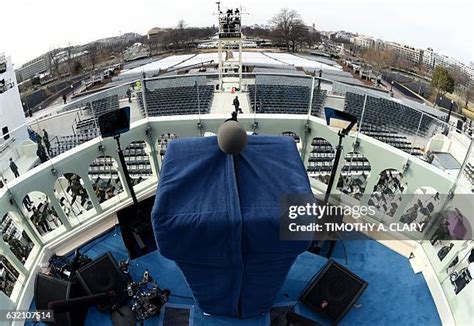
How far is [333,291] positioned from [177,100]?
726 inches

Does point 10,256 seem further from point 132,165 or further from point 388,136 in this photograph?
point 388,136

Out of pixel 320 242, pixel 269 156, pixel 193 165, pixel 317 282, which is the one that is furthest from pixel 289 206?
pixel 320 242

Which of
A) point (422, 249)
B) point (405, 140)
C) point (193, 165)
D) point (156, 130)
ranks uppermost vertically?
point (193, 165)

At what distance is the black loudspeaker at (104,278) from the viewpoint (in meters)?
4.85

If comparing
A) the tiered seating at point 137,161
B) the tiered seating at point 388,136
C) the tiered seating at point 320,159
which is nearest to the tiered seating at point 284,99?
the tiered seating at point 320,159

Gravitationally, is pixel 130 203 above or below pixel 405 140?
above

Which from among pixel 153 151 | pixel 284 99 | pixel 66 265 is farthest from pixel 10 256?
pixel 284 99

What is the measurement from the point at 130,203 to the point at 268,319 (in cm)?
337

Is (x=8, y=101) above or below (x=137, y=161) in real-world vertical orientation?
above

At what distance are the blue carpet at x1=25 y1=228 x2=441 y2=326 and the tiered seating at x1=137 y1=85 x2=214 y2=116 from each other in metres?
11.8

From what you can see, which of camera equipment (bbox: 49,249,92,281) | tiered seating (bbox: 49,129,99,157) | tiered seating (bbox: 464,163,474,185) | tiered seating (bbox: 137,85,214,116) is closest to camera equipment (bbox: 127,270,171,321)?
camera equipment (bbox: 49,249,92,281)

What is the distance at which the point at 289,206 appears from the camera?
342 centimetres

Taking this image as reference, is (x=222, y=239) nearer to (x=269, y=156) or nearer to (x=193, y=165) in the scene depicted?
(x=193, y=165)

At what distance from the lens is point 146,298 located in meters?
4.80
